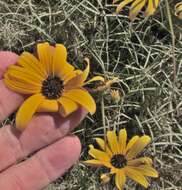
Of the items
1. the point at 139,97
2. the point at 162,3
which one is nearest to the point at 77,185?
the point at 139,97

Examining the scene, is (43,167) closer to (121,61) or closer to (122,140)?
(122,140)

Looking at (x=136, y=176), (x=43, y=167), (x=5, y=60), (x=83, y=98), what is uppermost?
(x=5, y=60)

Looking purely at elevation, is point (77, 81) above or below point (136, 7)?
below

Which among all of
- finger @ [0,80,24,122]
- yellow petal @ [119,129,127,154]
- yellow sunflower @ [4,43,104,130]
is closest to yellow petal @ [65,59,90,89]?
yellow sunflower @ [4,43,104,130]

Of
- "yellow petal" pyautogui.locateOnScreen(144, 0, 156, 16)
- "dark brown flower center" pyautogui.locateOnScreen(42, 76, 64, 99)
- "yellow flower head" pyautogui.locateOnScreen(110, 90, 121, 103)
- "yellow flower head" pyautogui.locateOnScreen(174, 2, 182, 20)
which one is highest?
"yellow petal" pyautogui.locateOnScreen(144, 0, 156, 16)

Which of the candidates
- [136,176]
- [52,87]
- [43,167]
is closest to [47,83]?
[52,87]

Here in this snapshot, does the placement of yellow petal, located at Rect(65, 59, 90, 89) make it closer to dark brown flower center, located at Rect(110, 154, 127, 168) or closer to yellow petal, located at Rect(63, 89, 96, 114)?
yellow petal, located at Rect(63, 89, 96, 114)
